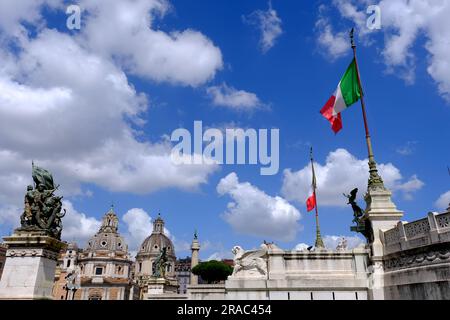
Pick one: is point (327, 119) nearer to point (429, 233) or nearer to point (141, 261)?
point (429, 233)

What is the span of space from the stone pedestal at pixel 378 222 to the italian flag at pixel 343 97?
4.59 m

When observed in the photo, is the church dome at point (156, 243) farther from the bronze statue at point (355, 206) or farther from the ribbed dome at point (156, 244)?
the bronze statue at point (355, 206)

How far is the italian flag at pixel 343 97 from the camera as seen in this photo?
59.2 feet

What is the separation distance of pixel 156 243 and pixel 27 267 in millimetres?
137747

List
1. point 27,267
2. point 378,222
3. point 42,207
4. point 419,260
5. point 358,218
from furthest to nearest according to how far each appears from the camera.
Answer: point 358,218
point 378,222
point 42,207
point 27,267
point 419,260

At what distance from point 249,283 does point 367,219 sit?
5752 millimetres

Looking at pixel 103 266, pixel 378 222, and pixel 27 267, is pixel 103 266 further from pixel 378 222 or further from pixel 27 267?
pixel 378 222

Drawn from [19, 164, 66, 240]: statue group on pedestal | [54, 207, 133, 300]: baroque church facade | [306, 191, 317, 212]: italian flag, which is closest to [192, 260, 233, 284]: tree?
[54, 207, 133, 300]: baroque church facade

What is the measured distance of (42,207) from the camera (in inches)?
523

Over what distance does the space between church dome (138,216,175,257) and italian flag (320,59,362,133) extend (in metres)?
131

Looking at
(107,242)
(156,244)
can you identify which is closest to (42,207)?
(107,242)

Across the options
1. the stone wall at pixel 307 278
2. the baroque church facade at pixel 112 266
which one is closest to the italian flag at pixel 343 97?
the stone wall at pixel 307 278
